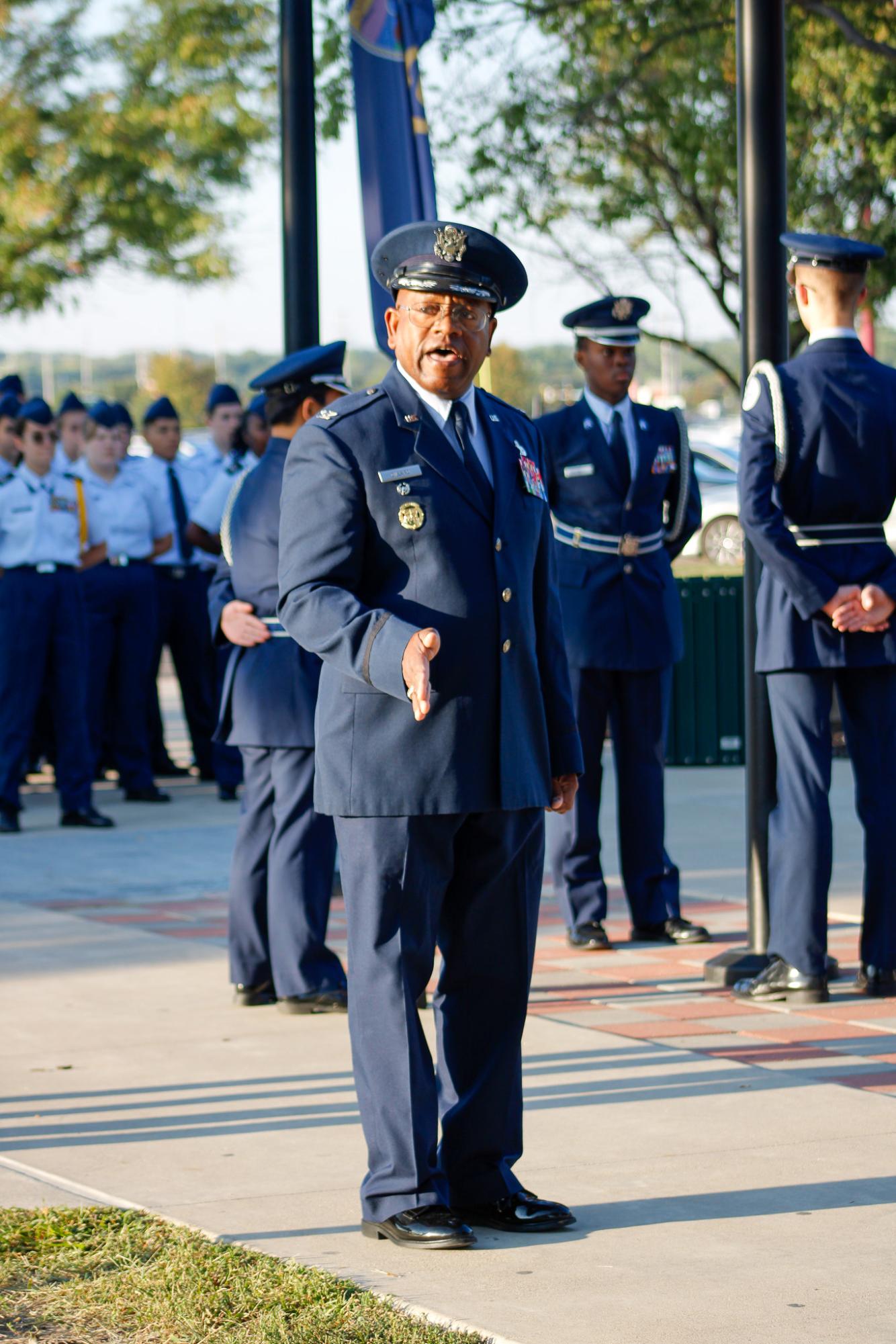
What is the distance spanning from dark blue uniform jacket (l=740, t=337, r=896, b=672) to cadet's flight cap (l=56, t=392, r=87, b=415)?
7521mm

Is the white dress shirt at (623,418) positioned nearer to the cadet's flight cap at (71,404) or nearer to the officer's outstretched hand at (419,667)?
the officer's outstretched hand at (419,667)

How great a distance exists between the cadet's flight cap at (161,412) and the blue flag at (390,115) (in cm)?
527

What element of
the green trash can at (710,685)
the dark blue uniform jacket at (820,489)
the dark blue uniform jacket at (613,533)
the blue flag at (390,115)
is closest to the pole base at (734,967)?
the dark blue uniform jacket at (820,489)

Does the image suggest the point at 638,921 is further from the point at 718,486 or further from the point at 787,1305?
the point at 718,486

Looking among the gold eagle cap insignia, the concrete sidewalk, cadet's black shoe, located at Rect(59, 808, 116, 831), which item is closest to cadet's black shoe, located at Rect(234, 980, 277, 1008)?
the concrete sidewalk

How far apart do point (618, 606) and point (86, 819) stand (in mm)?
4269

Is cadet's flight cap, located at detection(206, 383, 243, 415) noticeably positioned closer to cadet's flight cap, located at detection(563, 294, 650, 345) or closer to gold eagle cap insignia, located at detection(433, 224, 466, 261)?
cadet's flight cap, located at detection(563, 294, 650, 345)

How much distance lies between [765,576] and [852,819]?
4188 mm

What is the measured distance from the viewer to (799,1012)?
21.4ft

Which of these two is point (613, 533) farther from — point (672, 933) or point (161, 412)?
point (161, 412)

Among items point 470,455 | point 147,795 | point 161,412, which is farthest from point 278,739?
point 161,412

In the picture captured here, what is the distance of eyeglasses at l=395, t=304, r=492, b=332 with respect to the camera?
4293 millimetres

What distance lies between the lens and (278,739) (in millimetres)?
6613

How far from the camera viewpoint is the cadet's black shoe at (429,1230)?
13.9ft
